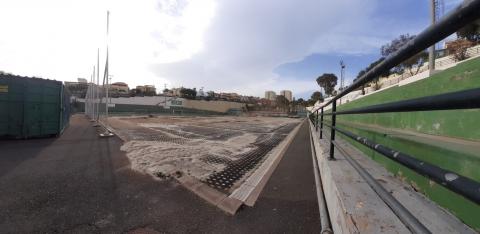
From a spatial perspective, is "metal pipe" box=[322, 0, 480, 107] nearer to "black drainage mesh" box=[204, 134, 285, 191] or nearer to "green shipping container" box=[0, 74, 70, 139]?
"black drainage mesh" box=[204, 134, 285, 191]

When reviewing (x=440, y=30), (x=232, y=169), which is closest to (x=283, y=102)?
(x=232, y=169)

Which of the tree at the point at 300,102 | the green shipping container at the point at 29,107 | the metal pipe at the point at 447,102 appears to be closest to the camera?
the metal pipe at the point at 447,102

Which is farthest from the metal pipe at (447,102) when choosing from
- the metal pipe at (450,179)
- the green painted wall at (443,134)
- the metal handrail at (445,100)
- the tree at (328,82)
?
the tree at (328,82)

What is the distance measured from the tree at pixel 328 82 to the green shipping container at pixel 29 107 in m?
64.4

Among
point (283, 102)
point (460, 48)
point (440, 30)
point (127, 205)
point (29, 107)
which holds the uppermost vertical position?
point (460, 48)

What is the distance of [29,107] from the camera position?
9664 millimetres

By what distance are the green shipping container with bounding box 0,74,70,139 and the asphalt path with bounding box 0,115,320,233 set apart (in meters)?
5.86

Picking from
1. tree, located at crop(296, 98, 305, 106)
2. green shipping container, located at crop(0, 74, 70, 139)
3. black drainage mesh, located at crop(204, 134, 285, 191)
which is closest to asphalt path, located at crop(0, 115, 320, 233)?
black drainage mesh, located at crop(204, 134, 285, 191)

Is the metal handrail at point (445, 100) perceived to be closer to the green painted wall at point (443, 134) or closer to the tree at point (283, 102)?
the green painted wall at point (443, 134)

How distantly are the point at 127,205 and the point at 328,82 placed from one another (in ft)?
226

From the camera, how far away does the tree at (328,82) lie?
6556 cm

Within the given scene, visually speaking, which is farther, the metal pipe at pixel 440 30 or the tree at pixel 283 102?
the tree at pixel 283 102

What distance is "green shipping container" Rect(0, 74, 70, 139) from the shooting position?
9.13 meters

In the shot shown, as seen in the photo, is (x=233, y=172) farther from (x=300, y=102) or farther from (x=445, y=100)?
(x=300, y=102)
